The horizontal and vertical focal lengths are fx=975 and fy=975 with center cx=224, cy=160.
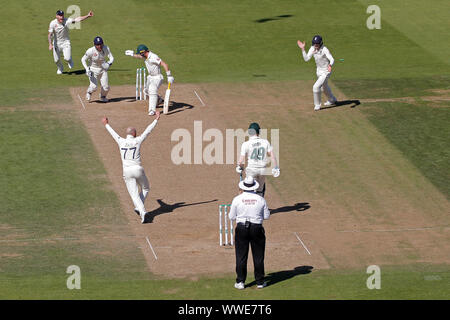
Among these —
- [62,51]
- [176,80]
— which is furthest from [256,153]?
[62,51]

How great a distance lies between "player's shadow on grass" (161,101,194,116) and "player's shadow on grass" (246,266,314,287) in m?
10.5

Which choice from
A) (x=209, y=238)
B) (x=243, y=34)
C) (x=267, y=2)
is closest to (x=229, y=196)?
(x=209, y=238)

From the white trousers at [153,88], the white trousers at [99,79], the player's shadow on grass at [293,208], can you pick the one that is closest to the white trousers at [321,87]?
the white trousers at [153,88]

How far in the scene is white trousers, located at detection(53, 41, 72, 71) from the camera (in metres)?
32.4

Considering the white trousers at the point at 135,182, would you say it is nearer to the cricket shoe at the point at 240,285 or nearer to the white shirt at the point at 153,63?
the cricket shoe at the point at 240,285

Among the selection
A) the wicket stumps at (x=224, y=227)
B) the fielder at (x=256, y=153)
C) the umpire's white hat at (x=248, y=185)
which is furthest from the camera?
the fielder at (x=256, y=153)

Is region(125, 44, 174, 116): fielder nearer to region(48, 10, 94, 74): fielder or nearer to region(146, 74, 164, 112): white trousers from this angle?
region(146, 74, 164, 112): white trousers

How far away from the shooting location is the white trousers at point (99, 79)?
2905cm

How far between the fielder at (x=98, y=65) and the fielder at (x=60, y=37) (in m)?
3.35

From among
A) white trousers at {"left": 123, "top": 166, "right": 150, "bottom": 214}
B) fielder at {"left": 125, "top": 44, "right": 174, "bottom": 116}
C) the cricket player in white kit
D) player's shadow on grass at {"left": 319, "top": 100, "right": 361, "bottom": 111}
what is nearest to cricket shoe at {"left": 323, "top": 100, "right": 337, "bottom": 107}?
player's shadow on grass at {"left": 319, "top": 100, "right": 361, "bottom": 111}

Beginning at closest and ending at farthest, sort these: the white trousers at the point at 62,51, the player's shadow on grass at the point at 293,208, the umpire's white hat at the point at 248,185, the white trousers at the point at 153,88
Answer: the umpire's white hat at the point at 248,185 → the player's shadow on grass at the point at 293,208 → the white trousers at the point at 153,88 → the white trousers at the point at 62,51

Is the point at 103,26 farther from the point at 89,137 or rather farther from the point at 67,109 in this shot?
the point at 89,137

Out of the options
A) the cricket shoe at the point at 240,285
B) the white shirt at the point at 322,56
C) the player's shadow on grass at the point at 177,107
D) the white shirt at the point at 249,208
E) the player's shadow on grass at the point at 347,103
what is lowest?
the player's shadow on grass at the point at 347,103

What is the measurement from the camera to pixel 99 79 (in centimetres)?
2948
